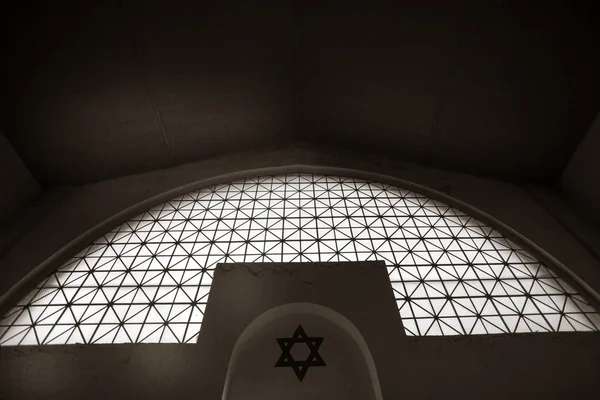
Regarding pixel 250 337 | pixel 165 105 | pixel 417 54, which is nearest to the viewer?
pixel 250 337

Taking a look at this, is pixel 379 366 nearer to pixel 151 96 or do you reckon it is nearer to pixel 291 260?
pixel 291 260

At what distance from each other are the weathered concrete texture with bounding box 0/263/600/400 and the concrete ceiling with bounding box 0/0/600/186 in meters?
5.37

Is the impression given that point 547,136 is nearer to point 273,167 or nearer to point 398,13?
point 398,13

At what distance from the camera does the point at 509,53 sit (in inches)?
350

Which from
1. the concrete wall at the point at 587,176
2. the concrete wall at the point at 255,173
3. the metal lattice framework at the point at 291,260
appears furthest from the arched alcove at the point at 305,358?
the concrete wall at the point at 587,176

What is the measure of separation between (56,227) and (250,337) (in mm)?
5737

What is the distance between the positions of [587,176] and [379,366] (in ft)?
24.3

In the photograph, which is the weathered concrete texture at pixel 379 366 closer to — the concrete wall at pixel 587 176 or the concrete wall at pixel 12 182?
the concrete wall at pixel 587 176

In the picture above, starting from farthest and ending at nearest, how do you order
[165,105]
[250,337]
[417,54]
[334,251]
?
1. [165,105]
2. [417,54]
3. [334,251]
4. [250,337]

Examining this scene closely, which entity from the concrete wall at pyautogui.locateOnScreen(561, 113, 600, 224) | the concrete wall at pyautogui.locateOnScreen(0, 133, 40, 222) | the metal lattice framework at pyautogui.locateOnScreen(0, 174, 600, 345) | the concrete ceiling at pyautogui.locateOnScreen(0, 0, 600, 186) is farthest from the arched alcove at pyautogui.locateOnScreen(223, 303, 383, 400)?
the concrete wall at pyautogui.locateOnScreen(0, 133, 40, 222)

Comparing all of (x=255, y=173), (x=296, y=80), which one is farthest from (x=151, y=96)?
(x=296, y=80)

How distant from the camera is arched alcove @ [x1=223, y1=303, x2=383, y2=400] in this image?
727 centimetres

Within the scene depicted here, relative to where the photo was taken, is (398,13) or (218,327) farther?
(398,13)

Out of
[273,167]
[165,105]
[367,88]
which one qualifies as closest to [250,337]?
[273,167]
